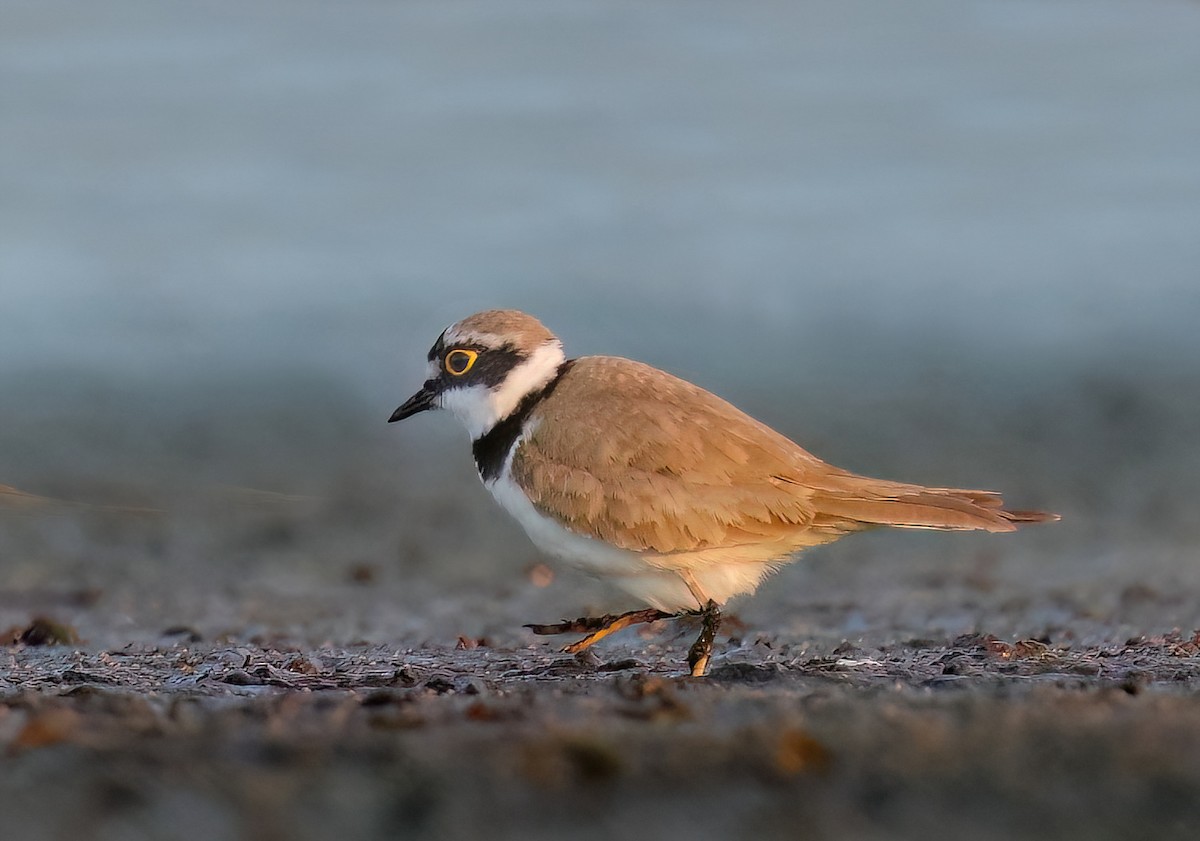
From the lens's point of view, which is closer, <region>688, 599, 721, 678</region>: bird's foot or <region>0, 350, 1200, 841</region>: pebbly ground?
<region>0, 350, 1200, 841</region>: pebbly ground

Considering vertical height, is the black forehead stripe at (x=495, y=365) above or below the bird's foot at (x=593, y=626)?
above

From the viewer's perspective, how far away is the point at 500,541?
902 centimetres

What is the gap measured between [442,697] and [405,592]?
398 centimetres

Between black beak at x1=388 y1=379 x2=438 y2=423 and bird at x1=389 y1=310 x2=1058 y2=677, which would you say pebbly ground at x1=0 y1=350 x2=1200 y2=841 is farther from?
black beak at x1=388 y1=379 x2=438 y2=423

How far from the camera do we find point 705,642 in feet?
15.8

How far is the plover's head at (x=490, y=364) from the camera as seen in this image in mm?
5488

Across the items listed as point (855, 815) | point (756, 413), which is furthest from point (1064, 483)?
point (855, 815)

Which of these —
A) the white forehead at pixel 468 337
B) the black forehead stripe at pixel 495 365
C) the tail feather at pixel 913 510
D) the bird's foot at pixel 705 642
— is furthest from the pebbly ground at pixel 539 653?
the white forehead at pixel 468 337

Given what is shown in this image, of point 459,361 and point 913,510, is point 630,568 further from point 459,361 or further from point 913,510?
point 459,361

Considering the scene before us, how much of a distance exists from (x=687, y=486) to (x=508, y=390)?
3.05ft

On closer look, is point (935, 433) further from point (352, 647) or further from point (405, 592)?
point (352, 647)

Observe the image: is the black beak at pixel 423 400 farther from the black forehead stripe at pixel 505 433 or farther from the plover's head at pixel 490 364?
the black forehead stripe at pixel 505 433

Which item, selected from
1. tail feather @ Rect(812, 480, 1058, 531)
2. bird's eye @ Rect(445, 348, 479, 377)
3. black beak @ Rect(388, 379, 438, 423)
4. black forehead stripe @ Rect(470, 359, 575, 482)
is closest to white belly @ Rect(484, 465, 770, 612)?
black forehead stripe @ Rect(470, 359, 575, 482)

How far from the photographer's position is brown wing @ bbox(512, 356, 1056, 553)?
4867 mm
